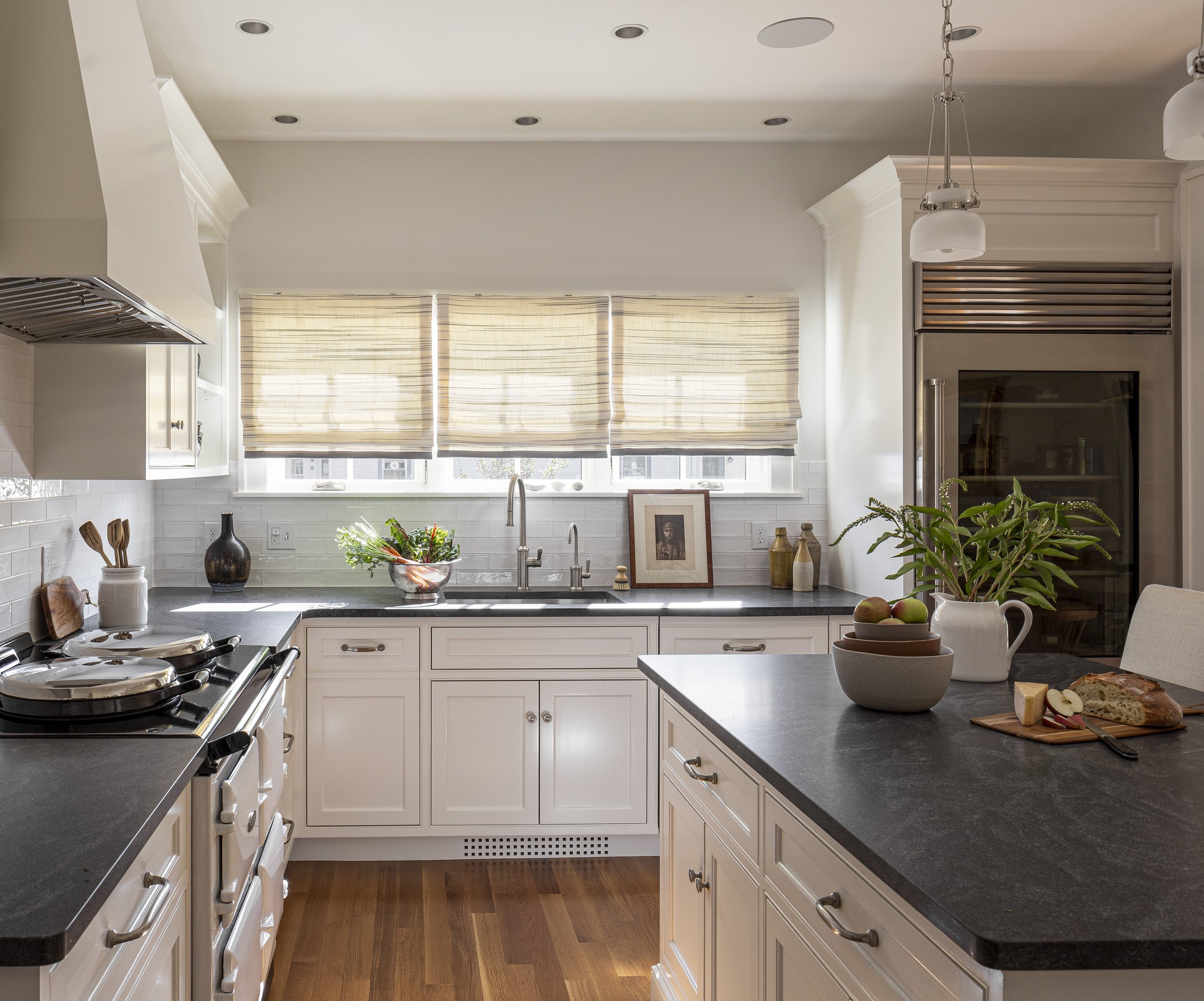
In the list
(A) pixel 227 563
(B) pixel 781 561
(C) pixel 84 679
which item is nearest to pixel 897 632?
(C) pixel 84 679

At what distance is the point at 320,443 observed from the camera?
382cm

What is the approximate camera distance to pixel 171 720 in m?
1.70

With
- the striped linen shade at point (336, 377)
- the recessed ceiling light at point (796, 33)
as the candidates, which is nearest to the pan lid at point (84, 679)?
the striped linen shade at point (336, 377)

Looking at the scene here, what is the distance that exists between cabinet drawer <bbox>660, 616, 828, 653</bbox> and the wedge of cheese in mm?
1760

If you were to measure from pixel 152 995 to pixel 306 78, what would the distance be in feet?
9.94

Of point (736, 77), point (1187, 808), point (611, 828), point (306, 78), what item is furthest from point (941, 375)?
point (306, 78)

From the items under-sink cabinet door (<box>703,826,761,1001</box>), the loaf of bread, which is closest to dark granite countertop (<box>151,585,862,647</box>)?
under-sink cabinet door (<box>703,826,761,1001</box>)

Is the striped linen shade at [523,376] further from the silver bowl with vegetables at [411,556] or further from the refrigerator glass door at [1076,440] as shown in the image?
the refrigerator glass door at [1076,440]

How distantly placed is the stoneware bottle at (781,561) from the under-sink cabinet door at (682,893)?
1.81m

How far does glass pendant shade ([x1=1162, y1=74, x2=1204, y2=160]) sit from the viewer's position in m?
1.54

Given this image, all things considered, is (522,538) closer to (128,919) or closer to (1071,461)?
(1071,461)

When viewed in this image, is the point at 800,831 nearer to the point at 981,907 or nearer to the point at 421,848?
the point at 981,907

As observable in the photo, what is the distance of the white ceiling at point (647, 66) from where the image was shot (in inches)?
113

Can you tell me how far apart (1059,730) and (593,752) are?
2.00m
